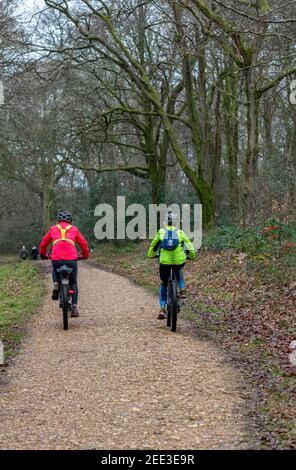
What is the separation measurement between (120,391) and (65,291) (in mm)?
3987

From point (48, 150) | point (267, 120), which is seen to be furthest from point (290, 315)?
point (48, 150)

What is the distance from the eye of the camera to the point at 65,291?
10805 mm

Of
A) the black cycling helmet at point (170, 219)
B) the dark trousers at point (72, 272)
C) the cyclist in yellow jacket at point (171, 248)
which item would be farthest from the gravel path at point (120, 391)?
the black cycling helmet at point (170, 219)

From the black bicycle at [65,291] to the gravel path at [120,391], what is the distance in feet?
1.08

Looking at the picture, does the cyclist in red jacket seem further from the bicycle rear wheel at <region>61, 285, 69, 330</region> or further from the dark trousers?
the bicycle rear wheel at <region>61, 285, 69, 330</region>

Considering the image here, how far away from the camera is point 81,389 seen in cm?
719

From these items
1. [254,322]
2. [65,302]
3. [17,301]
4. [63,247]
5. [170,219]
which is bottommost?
[17,301]

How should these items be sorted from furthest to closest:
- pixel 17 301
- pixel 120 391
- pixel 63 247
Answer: pixel 17 301, pixel 63 247, pixel 120 391

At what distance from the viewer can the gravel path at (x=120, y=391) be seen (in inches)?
219

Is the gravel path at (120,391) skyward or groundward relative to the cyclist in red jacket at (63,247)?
groundward

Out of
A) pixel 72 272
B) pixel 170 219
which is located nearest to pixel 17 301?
pixel 72 272

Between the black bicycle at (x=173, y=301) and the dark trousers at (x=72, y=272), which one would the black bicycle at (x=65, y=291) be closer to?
the dark trousers at (x=72, y=272)

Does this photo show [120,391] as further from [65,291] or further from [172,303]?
[65,291]

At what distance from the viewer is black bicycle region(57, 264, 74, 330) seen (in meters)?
10.7
